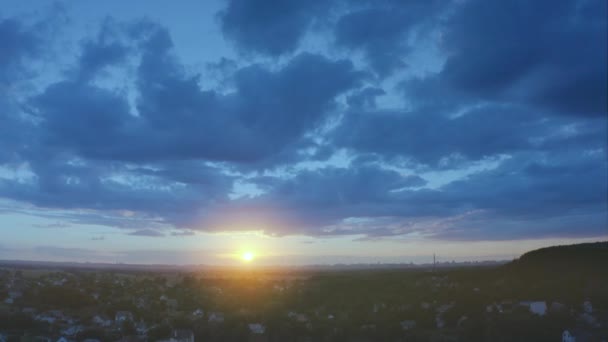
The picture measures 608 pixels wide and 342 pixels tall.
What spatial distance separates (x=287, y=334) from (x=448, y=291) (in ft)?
58.6

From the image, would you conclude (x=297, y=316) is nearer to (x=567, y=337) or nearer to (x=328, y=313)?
(x=328, y=313)

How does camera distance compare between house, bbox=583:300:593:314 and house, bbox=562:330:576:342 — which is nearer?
house, bbox=562:330:576:342

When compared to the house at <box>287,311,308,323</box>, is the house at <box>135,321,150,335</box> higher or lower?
lower

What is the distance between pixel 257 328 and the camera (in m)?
28.5

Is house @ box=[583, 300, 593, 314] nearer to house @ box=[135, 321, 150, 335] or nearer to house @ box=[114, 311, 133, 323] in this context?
house @ box=[135, 321, 150, 335]

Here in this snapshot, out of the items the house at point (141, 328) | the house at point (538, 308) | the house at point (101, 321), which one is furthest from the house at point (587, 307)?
the house at point (101, 321)

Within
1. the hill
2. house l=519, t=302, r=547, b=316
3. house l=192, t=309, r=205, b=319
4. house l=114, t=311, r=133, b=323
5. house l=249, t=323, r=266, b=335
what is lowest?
house l=249, t=323, r=266, b=335

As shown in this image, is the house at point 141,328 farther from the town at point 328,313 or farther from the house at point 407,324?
the house at point 407,324

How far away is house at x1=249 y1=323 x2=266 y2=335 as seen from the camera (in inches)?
1081

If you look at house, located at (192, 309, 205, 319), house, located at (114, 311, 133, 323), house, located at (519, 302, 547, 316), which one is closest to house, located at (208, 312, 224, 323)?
house, located at (192, 309, 205, 319)

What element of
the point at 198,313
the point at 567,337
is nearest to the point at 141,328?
the point at 198,313

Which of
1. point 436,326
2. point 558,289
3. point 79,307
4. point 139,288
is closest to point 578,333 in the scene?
point 436,326

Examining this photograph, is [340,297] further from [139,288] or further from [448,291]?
[139,288]

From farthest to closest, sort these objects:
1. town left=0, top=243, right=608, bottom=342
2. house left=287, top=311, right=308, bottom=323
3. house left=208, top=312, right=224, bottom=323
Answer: house left=287, top=311, right=308, bottom=323, house left=208, top=312, right=224, bottom=323, town left=0, top=243, right=608, bottom=342
